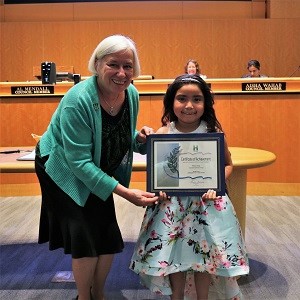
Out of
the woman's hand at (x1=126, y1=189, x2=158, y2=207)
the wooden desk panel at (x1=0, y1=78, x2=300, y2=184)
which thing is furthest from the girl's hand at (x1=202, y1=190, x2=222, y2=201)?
the wooden desk panel at (x1=0, y1=78, x2=300, y2=184)

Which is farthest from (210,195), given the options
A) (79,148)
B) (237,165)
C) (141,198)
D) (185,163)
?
(237,165)

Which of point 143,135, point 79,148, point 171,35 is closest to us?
point 79,148

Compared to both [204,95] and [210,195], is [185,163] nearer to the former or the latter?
Answer: [210,195]

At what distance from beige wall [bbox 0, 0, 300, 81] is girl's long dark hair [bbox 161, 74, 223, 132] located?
24.0 feet

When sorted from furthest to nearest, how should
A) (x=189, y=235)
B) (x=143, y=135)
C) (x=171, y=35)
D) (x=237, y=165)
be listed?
(x=171, y=35) → (x=237, y=165) → (x=143, y=135) → (x=189, y=235)

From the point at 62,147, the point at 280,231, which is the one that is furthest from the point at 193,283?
the point at 280,231

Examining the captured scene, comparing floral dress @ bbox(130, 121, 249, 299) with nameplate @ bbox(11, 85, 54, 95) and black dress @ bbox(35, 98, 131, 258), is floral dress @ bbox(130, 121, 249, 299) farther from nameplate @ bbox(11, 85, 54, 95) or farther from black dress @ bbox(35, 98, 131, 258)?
nameplate @ bbox(11, 85, 54, 95)

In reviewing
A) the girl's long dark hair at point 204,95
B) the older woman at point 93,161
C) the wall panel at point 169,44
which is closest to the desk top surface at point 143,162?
the older woman at point 93,161

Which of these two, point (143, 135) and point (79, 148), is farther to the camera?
point (143, 135)

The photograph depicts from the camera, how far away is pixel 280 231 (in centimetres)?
379

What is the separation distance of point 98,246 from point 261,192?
11.2 ft

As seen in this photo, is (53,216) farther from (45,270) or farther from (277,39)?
(277,39)

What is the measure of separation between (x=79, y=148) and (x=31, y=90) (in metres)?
3.55

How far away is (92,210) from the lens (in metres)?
1.94
